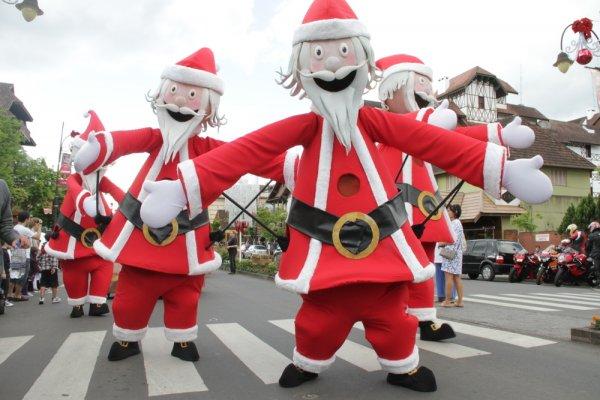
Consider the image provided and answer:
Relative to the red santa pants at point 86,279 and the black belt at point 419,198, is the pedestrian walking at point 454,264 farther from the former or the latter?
the red santa pants at point 86,279

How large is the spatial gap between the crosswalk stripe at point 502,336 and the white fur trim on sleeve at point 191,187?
136 inches

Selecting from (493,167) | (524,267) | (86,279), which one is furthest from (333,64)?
(524,267)

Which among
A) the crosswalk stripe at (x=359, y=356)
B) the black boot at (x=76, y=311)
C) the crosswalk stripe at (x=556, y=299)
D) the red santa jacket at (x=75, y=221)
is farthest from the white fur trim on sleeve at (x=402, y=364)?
the crosswalk stripe at (x=556, y=299)

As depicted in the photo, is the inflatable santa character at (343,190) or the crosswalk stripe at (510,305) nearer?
the inflatable santa character at (343,190)

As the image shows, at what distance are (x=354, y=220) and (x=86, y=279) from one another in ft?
16.2

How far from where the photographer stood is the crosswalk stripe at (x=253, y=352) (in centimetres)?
397

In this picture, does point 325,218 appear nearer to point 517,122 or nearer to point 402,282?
point 402,282

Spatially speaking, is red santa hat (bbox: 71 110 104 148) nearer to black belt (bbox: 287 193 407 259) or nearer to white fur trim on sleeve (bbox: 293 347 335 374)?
black belt (bbox: 287 193 407 259)

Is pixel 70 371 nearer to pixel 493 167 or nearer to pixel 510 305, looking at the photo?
pixel 493 167

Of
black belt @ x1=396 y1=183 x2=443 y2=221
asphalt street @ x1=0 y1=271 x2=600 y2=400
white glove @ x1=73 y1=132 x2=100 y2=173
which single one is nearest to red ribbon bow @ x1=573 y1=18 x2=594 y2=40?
asphalt street @ x1=0 y1=271 x2=600 y2=400

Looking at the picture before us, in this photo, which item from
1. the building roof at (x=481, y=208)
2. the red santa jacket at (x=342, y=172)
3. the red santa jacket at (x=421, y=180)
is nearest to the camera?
the red santa jacket at (x=342, y=172)

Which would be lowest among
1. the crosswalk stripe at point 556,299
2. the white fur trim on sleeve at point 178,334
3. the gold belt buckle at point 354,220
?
the crosswalk stripe at point 556,299

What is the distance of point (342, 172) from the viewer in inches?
130

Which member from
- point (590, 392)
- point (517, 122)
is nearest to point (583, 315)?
point (590, 392)
